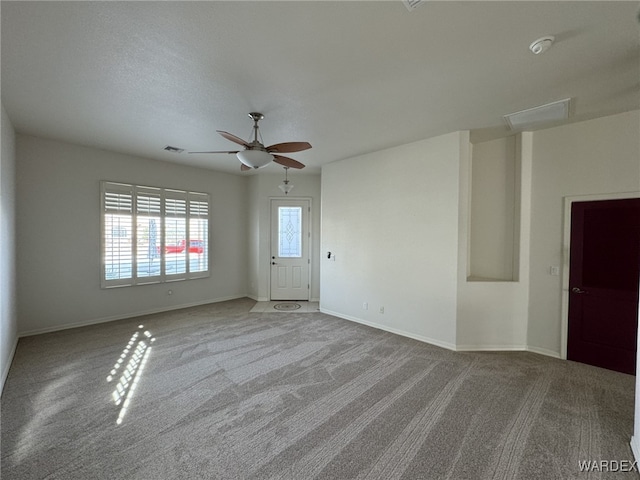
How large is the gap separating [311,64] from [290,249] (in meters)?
4.45

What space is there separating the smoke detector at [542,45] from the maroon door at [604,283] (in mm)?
2247

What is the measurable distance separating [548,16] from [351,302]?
13.5ft

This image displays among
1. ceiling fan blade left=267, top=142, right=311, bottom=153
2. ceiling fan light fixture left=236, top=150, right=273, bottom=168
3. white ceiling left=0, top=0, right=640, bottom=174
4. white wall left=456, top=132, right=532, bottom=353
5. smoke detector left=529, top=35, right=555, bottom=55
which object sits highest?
white ceiling left=0, top=0, right=640, bottom=174

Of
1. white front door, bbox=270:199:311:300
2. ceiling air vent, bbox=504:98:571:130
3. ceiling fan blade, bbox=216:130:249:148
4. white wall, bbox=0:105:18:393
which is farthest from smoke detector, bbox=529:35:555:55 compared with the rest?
white wall, bbox=0:105:18:393

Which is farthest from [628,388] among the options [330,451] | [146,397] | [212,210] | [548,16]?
[212,210]

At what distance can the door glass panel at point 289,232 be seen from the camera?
6.20 m

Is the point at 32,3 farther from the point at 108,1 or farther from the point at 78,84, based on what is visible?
the point at 78,84

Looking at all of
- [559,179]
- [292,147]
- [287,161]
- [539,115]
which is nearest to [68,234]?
[287,161]

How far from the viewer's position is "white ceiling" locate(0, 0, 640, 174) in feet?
5.42

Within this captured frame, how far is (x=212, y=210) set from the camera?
5.95m

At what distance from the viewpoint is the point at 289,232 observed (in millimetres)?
6199

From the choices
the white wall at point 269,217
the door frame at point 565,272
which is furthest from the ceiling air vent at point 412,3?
the white wall at point 269,217

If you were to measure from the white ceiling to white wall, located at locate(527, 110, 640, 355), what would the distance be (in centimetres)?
24

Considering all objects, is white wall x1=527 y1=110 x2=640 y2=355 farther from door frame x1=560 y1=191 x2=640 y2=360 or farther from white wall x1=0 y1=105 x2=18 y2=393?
white wall x1=0 y1=105 x2=18 y2=393
